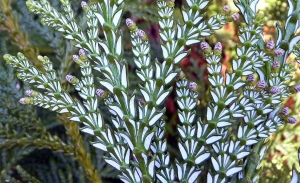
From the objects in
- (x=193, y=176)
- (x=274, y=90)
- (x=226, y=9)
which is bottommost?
(x=193, y=176)

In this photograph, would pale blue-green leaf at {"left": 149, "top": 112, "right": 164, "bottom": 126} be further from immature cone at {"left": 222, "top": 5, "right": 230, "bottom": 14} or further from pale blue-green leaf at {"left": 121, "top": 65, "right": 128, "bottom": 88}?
immature cone at {"left": 222, "top": 5, "right": 230, "bottom": 14}

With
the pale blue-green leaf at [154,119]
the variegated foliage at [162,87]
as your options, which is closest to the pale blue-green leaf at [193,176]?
the variegated foliage at [162,87]

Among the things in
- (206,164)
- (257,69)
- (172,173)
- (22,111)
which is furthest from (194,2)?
(206,164)

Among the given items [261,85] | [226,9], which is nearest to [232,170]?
[261,85]

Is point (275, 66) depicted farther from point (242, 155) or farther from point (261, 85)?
point (242, 155)

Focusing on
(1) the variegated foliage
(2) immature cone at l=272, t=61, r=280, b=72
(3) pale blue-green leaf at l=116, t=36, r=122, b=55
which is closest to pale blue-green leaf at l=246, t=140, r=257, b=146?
(1) the variegated foliage

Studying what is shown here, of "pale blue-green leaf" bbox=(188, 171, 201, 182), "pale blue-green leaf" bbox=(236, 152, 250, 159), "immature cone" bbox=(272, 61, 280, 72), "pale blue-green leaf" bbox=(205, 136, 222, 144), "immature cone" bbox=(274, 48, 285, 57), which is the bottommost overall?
"pale blue-green leaf" bbox=(188, 171, 201, 182)

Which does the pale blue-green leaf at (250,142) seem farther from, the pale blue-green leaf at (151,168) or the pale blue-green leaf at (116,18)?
the pale blue-green leaf at (116,18)

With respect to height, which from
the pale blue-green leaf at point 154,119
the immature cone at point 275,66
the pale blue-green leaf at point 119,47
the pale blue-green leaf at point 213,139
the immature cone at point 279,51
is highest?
the pale blue-green leaf at point 119,47
